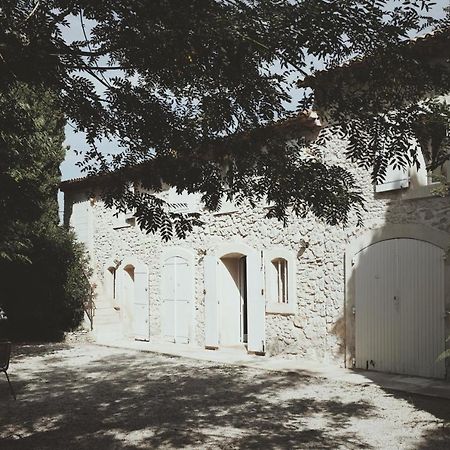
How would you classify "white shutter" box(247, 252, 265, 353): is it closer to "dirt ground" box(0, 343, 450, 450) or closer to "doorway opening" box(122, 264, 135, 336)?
"dirt ground" box(0, 343, 450, 450)

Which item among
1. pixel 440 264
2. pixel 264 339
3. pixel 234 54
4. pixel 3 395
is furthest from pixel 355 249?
pixel 234 54

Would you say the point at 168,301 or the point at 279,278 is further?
the point at 168,301

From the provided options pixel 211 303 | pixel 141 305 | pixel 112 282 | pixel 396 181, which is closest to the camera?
pixel 396 181

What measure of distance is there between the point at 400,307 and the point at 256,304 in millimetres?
3216

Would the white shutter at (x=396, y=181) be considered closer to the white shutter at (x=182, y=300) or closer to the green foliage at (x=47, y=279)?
the white shutter at (x=182, y=300)

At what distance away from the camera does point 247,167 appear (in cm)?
442

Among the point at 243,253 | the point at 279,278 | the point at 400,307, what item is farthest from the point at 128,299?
the point at 400,307

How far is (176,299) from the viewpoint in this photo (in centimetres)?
1296

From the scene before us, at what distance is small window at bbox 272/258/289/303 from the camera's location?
35.1 feet

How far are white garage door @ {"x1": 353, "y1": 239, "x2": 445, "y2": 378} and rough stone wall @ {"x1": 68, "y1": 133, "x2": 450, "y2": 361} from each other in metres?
0.40

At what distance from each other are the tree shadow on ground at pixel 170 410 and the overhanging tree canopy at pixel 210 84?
86.7 inches

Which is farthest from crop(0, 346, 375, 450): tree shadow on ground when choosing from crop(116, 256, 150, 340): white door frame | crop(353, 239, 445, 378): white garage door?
crop(116, 256, 150, 340): white door frame

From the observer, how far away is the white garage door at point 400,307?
803 centimetres

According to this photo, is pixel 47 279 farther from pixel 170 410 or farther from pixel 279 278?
pixel 170 410
